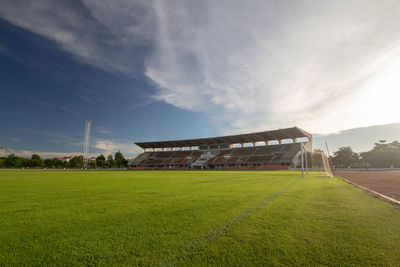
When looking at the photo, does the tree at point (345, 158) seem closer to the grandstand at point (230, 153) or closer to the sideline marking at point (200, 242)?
the grandstand at point (230, 153)

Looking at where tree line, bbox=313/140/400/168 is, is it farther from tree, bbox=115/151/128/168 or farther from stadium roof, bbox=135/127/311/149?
tree, bbox=115/151/128/168

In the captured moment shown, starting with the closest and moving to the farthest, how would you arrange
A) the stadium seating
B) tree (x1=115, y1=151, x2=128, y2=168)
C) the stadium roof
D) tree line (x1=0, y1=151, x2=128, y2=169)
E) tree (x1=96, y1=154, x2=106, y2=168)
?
the stadium seating
the stadium roof
tree line (x1=0, y1=151, x2=128, y2=169)
tree (x1=96, y1=154, x2=106, y2=168)
tree (x1=115, y1=151, x2=128, y2=168)

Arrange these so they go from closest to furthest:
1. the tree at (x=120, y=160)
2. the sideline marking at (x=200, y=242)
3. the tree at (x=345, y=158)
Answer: the sideline marking at (x=200, y=242) → the tree at (x=345, y=158) → the tree at (x=120, y=160)

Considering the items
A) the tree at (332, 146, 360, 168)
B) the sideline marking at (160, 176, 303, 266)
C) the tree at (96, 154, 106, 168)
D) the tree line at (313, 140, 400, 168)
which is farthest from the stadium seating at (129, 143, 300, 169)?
the sideline marking at (160, 176, 303, 266)

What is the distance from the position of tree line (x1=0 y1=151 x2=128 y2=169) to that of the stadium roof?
1037 inches

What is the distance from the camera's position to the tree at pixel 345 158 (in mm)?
68812

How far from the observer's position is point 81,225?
11.0ft

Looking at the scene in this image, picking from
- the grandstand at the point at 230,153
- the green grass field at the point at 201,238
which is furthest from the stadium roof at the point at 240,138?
the green grass field at the point at 201,238

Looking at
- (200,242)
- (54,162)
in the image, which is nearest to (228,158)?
(200,242)

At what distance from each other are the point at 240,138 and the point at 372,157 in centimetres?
3898

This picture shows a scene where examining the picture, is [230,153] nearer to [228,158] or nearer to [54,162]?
[228,158]

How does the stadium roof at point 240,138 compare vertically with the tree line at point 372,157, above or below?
above

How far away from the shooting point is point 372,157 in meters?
58.1

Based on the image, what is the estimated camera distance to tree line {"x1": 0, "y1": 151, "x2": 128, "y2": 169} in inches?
3113
